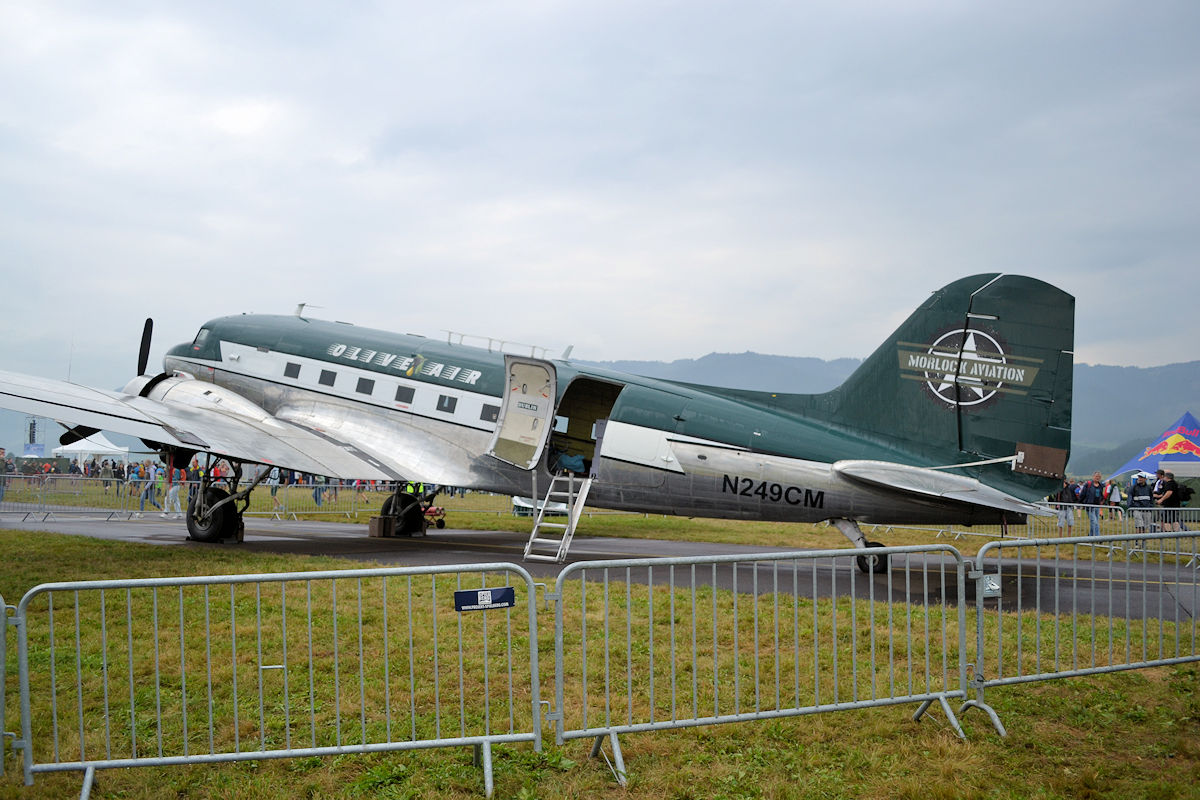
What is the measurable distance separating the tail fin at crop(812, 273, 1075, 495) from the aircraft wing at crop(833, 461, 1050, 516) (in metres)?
0.53

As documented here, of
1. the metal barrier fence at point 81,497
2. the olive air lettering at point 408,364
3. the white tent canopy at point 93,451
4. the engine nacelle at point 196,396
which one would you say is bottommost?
the white tent canopy at point 93,451

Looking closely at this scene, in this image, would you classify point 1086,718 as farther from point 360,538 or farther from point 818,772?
point 360,538

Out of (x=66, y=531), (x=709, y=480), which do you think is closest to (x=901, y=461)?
(x=709, y=480)

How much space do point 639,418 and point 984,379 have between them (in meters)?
5.81

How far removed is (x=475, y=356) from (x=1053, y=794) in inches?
552

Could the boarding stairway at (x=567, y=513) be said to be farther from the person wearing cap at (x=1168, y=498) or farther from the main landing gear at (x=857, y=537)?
the person wearing cap at (x=1168, y=498)

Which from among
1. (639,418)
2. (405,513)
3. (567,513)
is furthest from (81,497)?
(639,418)

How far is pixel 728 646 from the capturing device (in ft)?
27.8

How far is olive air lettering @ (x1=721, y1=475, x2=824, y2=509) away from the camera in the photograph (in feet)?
45.7

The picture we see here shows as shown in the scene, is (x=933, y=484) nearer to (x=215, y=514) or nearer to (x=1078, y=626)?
(x=1078, y=626)

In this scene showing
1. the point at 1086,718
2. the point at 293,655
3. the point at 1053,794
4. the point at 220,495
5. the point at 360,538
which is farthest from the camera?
the point at 360,538

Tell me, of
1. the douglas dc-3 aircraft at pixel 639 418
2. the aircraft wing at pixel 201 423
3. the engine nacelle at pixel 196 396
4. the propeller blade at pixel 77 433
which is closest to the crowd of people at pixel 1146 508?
the douglas dc-3 aircraft at pixel 639 418

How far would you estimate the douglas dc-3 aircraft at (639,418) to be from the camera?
527 inches

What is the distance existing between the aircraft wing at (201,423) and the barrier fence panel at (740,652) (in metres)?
6.72
